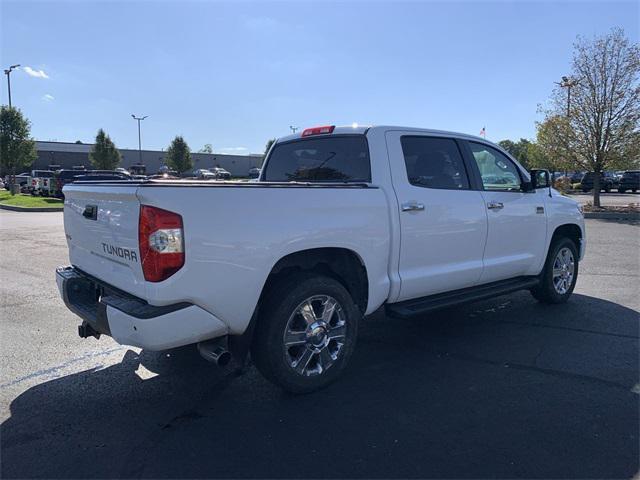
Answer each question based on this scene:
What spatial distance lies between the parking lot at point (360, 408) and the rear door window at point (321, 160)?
1665 millimetres

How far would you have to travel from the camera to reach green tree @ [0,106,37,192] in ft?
88.4

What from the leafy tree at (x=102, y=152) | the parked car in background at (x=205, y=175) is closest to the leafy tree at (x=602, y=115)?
the parked car in background at (x=205, y=175)

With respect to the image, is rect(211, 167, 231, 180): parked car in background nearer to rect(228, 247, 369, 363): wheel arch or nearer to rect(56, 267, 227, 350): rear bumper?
rect(228, 247, 369, 363): wheel arch

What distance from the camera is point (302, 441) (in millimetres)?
3084

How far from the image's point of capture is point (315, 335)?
12.3 feet

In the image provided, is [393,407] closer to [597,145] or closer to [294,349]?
[294,349]

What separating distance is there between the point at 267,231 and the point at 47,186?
2870cm

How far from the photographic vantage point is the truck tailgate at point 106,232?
315 centimetres

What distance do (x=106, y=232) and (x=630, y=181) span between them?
39.6 meters

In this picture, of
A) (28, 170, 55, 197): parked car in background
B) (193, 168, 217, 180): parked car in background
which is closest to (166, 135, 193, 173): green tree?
(193, 168, 217, 180): parked car in background

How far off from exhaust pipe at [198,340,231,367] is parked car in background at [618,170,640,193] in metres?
38.7

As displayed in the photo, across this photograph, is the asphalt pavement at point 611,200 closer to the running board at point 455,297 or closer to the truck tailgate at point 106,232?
the running board at point 455,297

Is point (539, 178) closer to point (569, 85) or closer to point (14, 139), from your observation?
point (569, 85)

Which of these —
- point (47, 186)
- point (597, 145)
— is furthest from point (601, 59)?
point (47, 186)
